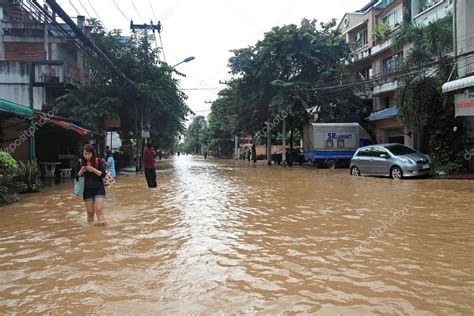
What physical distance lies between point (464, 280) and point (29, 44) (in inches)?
1114

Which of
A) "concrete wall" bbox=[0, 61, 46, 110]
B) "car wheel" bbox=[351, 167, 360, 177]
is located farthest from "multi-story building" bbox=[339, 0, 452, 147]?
"concrete wall" bbox=[0, 61, 46, 110]

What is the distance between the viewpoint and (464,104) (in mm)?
16062

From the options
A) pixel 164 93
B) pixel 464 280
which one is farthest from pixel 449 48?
pixel 464 280

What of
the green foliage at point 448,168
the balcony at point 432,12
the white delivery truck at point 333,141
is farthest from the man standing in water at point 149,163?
the balcony at point 432,12

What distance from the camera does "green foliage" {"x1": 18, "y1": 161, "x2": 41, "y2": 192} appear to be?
42.2 ft

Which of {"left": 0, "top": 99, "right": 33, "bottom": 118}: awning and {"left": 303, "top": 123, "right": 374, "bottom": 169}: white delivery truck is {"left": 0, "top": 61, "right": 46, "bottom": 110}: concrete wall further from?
{"left": 303, "top": 123, "right": 374, "bottom": 169}: white delivery truck

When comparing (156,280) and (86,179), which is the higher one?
(86,179)

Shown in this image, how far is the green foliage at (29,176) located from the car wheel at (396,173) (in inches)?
559

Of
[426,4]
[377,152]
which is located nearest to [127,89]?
[377,152]

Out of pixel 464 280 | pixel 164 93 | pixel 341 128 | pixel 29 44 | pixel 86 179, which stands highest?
pixel 29 44

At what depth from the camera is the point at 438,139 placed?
18859mm

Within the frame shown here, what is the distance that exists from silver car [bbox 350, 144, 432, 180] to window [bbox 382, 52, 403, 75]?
9.74m

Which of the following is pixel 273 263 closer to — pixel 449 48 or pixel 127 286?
pixel 127 286

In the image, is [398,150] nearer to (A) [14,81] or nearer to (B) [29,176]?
(B) [29,176]
